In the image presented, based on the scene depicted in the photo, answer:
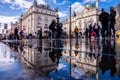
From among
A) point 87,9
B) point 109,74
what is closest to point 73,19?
point 87,9

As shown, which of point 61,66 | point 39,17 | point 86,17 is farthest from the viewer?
point 86,17

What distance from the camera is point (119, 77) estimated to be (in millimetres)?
2123

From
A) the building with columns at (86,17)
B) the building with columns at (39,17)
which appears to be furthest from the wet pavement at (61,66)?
the building with columns at (86,17)

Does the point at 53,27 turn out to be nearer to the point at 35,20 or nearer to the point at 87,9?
the point at 35,20

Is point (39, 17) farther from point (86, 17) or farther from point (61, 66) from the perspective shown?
point (61, 66)

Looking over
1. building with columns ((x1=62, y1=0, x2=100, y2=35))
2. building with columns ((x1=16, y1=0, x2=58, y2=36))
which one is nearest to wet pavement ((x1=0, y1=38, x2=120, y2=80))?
building with columns ((x1=16, y1=0, x2=58, y2=36))

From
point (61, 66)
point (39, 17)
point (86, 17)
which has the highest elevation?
point (86, 17)

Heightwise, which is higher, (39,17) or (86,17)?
(86,17)

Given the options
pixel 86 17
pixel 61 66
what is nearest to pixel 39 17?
pixel 86 17

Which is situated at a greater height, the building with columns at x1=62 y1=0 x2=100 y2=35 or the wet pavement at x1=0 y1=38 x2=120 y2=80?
the building with columns at x1=62 y1=0 x2=100 y2=35

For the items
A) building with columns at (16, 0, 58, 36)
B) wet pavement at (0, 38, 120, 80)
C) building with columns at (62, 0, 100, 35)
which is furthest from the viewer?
building with columns at (62, 0, 100, 35)

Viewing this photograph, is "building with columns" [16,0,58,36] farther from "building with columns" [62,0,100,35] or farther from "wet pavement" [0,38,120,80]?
"wet pavement" [0,38,120,80]

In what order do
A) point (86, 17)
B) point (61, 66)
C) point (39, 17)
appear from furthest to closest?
point (86, 17), point (39, 17), point (61, 66)

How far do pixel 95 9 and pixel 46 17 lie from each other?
20631mm
